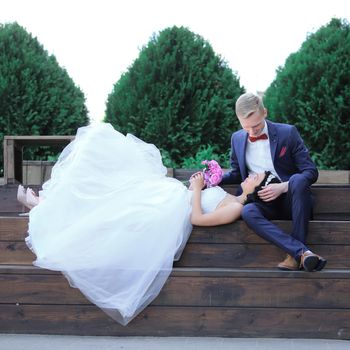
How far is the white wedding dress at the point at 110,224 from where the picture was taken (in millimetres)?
3812

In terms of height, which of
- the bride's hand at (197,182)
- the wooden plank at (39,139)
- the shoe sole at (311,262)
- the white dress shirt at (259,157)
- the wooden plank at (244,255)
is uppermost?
the white dress shirt at (259,157)

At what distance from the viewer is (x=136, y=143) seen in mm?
4496

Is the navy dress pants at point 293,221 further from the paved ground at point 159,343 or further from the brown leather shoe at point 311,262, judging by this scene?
the paved ground at point 159,343

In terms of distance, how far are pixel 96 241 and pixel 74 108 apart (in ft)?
13.2

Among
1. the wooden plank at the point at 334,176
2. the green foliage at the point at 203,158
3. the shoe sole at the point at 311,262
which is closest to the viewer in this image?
the shoe sole at the point at 311,262

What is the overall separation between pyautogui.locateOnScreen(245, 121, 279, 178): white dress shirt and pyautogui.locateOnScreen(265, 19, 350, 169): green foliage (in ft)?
8.09

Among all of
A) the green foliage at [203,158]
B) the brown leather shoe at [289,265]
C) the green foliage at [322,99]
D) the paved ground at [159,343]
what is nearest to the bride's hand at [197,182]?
the brown leather shoe at [289,265]

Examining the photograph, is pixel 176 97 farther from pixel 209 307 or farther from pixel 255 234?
pixel 209 307

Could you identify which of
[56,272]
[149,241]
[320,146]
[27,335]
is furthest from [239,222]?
[320,146]

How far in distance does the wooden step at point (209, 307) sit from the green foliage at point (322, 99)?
10.3 feet

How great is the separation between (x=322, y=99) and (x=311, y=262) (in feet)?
11.0

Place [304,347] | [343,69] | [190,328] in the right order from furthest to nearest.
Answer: [343,69], [190,328], [304,347]

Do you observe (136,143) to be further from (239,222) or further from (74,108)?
(74,108)

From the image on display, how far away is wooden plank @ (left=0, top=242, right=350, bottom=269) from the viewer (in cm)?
403
